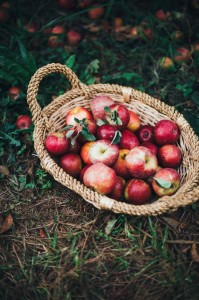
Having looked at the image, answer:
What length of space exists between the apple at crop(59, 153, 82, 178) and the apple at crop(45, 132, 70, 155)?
0.06 metres

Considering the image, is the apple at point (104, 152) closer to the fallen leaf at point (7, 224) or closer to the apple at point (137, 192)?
the apple at point (137, 192)

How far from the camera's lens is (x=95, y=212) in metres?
2.60

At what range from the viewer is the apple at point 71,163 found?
261 centimetres

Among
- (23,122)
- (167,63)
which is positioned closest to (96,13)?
(167,63)

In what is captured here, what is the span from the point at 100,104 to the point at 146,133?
18.6 inches

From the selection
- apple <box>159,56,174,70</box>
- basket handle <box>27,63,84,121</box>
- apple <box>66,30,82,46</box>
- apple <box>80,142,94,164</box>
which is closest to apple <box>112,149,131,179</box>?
apple <box>80,142,94,164</box>

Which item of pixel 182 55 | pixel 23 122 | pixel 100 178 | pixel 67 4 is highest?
pixel 67 4

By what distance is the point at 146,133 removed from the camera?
281 centimetres

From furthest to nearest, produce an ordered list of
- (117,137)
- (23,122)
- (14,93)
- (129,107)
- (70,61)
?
(70,61)
(14,93)
(23,122)
(129,107)
(117,137)

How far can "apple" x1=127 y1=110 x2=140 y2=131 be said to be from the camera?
287 centimetres

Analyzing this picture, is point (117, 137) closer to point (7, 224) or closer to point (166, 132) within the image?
point (166, 132)

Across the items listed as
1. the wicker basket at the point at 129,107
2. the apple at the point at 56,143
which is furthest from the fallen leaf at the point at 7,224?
the apple at the point at 56,143

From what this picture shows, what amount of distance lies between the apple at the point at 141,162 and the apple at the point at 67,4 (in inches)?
97.9

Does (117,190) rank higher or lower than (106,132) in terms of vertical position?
lower
